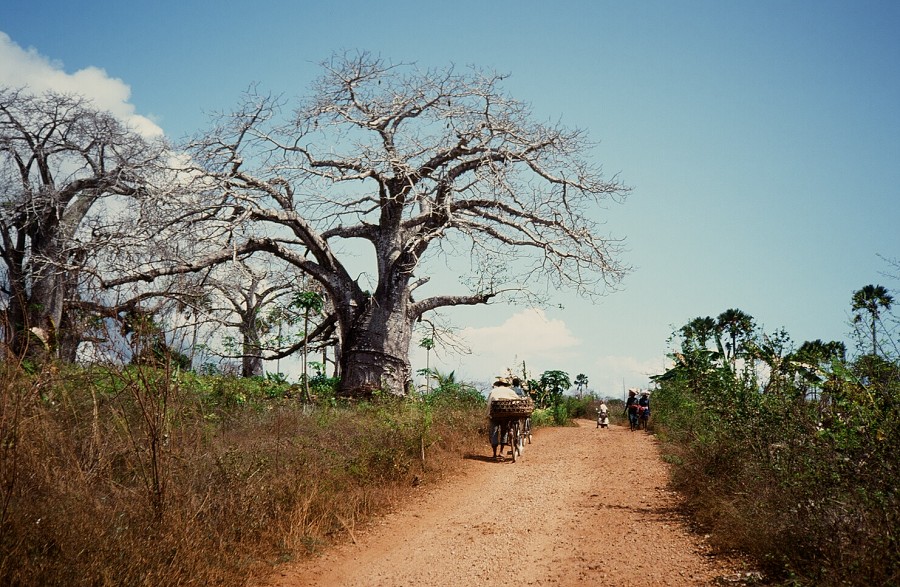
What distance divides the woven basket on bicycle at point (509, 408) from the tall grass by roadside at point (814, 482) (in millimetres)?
3679

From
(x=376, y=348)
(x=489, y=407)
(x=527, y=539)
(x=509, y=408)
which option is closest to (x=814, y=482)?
(x=527, y=539)

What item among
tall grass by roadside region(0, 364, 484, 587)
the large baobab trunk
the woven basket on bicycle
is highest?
the large baobab trunk

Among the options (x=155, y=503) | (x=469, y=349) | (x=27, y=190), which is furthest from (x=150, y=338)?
(x=27, y=190)

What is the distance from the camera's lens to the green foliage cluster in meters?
4.57

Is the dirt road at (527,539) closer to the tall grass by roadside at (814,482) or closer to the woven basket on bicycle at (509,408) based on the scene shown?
the tall grass by roadside at (814,482)

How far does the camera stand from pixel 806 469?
5.54 metres

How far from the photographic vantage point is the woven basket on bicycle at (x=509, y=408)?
1121 cm

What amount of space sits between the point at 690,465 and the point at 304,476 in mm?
5009

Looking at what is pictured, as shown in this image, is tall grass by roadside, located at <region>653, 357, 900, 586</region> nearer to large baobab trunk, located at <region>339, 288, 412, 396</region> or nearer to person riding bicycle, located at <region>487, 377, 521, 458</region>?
person riding bicycle, located at <region>487, 377, 521, 458</region>

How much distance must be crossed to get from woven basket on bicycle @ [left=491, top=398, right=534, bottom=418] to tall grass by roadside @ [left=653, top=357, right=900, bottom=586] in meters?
3.68

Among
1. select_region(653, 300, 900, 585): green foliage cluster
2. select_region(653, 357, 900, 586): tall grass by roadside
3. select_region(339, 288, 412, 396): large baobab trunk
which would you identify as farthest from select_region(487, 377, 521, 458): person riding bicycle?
select_region(339, 288, 412, 396): large baobab trunk

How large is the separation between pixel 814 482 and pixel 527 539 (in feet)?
8.80

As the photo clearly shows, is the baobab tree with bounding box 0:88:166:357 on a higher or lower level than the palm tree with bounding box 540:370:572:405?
higher

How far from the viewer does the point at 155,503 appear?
16.5ft
